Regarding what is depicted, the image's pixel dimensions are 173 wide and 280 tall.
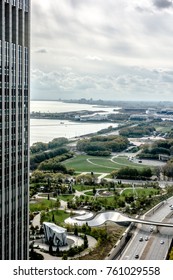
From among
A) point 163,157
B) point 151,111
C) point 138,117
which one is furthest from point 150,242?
point 151,111

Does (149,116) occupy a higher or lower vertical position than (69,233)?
higher

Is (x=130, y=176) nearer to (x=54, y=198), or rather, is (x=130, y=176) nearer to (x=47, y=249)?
(x=54, y=198)

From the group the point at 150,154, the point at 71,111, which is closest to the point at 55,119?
the point at 71,111

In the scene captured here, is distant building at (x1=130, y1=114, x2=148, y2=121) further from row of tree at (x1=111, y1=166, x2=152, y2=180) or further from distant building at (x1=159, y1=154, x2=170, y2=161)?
row of tree at (x1=111, y1=166, x2=152, y2=180)

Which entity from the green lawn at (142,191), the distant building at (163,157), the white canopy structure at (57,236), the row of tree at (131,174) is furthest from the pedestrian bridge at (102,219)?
the distant building at (163,157)

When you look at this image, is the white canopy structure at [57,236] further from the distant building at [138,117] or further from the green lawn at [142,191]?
the distant building at [138,117]

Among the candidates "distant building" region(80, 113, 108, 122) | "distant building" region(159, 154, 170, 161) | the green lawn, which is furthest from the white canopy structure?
"distant building" region(80, 113, 108, 122)

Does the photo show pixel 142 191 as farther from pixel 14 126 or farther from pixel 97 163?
pixel 14 126

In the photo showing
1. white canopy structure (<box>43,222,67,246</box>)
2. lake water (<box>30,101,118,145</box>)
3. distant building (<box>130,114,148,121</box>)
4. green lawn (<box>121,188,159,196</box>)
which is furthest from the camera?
distant building (<box>130,114,148,121</box>)
